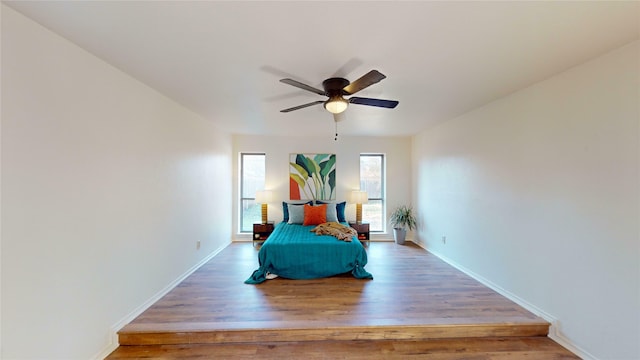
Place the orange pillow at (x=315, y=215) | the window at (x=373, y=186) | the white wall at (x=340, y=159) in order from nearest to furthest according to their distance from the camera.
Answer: the orange pillow at (x=315, y=215)
the white wall at (x=340, y=159)
the window at (x=373, y=186)

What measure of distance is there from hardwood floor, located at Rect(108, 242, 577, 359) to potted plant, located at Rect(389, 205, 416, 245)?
2.09 meters

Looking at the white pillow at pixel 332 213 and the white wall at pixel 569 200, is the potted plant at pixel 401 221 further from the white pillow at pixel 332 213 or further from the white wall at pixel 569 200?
the white wall at pixel 569 200

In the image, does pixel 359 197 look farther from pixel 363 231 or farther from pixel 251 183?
pixel 251 183

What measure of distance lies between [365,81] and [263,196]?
3692 millimetres

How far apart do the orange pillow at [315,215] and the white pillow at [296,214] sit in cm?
11

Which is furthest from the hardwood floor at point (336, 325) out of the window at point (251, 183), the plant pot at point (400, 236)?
the window at point (251, 183)

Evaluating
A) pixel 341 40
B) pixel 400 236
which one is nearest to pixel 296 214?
pixel 400 236

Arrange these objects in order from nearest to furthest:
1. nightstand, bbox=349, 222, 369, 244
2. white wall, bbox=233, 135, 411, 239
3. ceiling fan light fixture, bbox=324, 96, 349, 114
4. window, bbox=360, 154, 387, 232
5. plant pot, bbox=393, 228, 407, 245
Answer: ceiling fan light fixture, bbox=324, 96, 349, 114, nightstand, bbox=349, 222, 369, 244, plant pot, bbox=393, 228, 407, 245, white wall, bbox=233, 135, 411, 239, window, bbox=360, 154, 387, 232

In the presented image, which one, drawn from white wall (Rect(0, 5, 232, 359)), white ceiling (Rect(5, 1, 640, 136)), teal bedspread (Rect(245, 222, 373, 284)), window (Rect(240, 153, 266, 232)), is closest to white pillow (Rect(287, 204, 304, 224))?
window (Rect(240, 153, 266, 232))

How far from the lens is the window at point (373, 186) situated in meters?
5.59

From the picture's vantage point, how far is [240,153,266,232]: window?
17.9 feet

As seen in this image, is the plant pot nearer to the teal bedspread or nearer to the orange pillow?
the orange pillow

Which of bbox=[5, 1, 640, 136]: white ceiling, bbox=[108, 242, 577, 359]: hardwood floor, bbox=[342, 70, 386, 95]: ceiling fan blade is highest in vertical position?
bbox=[5, 1, 640, 136]: white ceiling

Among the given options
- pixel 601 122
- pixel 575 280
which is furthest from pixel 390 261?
pixel 601 122
